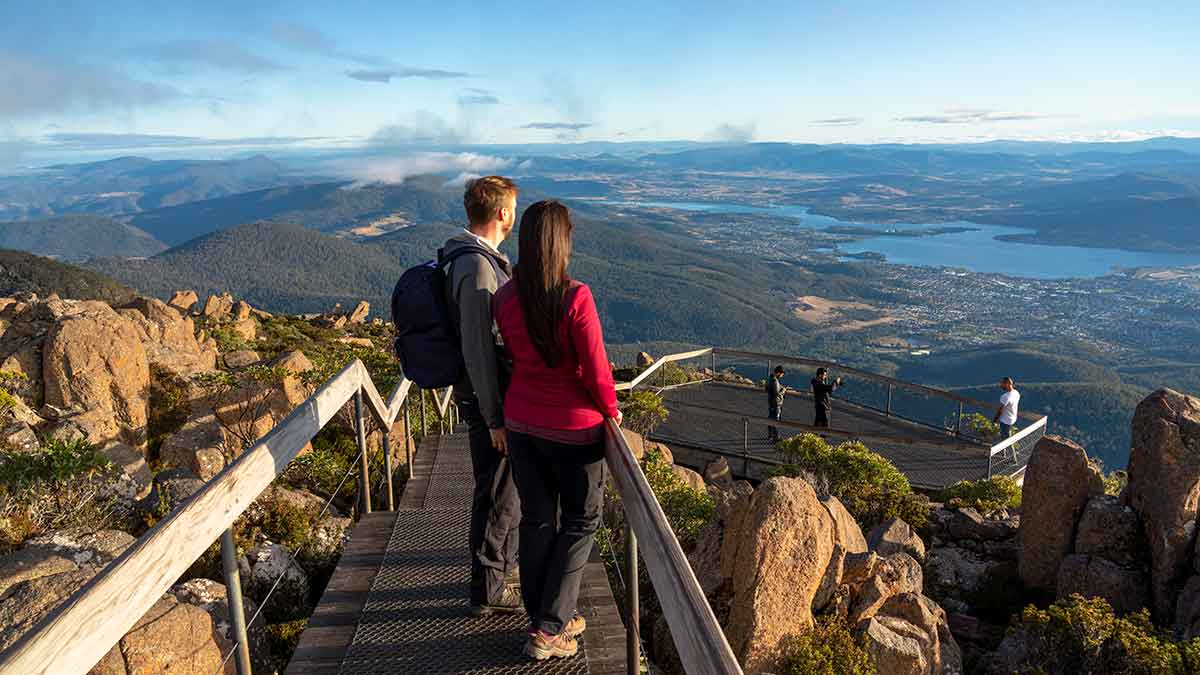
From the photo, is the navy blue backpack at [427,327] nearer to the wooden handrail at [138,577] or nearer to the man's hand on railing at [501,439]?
the man's hand on railing at [501,439]

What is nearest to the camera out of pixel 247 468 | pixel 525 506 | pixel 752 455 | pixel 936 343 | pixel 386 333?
pixel 247 468

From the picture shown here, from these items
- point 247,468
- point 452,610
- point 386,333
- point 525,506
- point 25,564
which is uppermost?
point 247,468

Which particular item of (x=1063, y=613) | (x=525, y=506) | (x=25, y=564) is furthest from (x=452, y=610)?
(x=1063, y=613)

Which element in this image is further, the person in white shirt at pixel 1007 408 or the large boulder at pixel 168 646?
the person in white shirt at pixel 1007 408

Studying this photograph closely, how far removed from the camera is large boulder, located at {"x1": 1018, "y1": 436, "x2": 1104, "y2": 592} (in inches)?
335

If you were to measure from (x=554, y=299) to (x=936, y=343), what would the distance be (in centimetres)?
16097

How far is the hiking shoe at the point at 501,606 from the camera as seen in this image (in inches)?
144

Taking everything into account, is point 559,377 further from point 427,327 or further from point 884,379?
point 884,379

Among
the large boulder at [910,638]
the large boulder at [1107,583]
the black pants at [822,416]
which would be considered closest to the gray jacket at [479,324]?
the large boulder at [910,638]

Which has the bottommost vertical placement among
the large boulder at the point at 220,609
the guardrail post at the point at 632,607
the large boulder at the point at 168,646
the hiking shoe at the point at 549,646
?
the large boulder at the point at 220,609

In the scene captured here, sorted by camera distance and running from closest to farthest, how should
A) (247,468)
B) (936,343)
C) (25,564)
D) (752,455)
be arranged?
1. (247,468)
2. (25,564)
3. (752,455)
4. (936,343)

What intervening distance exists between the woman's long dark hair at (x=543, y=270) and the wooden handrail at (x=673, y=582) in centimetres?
57

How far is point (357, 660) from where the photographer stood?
11.0 ft

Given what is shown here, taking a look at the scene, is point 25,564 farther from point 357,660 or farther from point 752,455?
point 752,455
